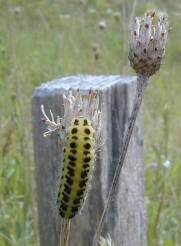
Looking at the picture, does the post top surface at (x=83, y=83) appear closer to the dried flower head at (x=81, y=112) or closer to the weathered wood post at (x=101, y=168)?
the weathered wood post at (x=101, y=168)

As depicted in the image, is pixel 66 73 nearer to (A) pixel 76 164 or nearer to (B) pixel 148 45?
(B) pixel 148 45

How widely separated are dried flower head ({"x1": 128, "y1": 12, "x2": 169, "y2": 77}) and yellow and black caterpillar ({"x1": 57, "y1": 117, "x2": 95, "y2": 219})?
17cm

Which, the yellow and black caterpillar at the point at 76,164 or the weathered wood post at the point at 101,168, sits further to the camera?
the weathered wood post at the point at 101,168

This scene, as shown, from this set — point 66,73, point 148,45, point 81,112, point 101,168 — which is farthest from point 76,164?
point 66,73

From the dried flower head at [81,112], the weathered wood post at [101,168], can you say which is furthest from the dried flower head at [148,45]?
the weathered wood post at [101,168]

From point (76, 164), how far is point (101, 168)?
100 centimetres

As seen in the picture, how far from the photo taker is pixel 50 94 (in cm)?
203

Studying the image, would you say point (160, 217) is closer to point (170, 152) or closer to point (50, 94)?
point (50, 94)

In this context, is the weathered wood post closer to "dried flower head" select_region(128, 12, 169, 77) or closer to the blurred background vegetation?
the blurred background vegetation

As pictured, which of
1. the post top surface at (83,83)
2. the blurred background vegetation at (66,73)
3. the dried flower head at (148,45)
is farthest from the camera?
the blurred background vegetation at (66,73)

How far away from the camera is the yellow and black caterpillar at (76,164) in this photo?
108 cm

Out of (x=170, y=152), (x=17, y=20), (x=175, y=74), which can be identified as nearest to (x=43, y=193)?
(x=170, y=152)

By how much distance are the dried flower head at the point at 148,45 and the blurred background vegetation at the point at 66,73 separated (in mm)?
1204

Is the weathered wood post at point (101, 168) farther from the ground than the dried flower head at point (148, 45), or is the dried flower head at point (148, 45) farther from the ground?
the dried flower head at point (148, 45)
